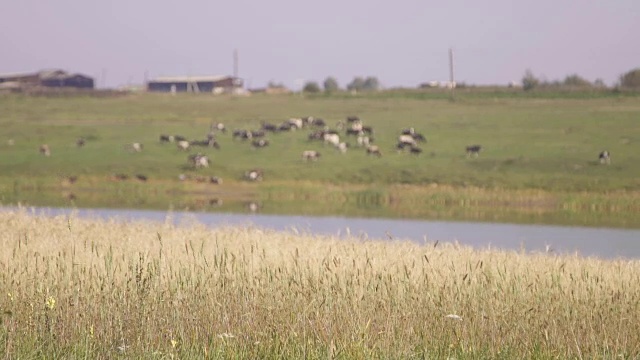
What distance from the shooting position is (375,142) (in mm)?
68500

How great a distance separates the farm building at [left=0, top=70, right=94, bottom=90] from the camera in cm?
14175

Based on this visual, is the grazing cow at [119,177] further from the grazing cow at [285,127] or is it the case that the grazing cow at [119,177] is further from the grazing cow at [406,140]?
the grazing cow at [285,127]

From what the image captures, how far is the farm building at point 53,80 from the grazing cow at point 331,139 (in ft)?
261

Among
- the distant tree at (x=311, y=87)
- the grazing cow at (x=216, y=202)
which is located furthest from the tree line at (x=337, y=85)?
the grazing cow at (x=216, y=202)

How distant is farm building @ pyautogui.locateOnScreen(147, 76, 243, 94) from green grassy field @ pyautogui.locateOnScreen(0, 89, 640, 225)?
176 ft

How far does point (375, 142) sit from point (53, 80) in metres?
83.7

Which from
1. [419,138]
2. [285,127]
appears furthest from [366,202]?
[285,127]

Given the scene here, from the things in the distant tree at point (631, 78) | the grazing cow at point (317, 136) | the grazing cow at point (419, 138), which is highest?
the distant tree at point (631, 78)

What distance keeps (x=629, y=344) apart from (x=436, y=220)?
2660 cm

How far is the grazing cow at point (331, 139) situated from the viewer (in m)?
66.9

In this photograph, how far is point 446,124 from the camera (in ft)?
253

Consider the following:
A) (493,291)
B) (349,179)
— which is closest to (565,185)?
(349,179)

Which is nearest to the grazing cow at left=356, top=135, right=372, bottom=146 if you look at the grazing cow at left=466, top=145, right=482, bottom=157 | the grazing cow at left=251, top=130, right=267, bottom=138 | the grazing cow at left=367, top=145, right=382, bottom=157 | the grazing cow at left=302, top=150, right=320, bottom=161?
the grazing cow at left=367, top=145, right=382, bottom=157

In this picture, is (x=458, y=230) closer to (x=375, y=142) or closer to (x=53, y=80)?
(x=375, y=142)
